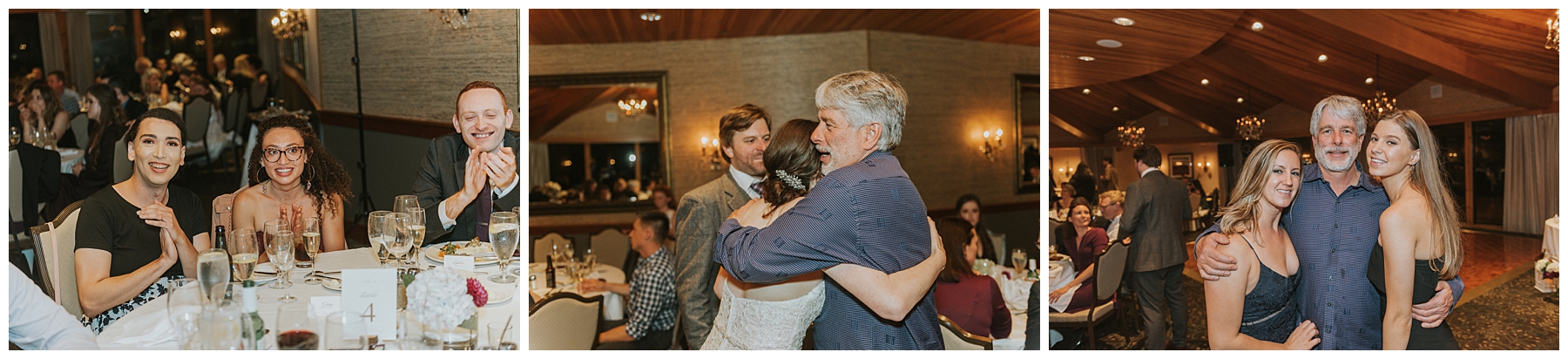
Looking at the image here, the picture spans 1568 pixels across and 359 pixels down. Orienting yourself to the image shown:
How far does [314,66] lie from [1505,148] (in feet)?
13.2

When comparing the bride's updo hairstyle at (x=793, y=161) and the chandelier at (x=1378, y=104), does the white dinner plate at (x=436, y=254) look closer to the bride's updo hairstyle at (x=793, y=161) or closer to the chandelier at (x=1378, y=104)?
the bride's updo hairstyle at (x=793, y=161)

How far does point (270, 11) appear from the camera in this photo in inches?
146

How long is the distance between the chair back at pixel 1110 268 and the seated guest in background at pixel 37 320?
3.03 meters

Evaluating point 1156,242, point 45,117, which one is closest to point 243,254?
point 45,117

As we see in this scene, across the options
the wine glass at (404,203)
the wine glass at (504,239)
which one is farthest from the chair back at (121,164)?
the wine glass at (504,239)

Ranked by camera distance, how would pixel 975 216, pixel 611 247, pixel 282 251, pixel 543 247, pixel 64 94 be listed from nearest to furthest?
pixel 282 251 → pixel 64 94 → pixel 543 247 → pixel 975 216 → pixel 611 247

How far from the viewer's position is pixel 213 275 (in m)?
2.39

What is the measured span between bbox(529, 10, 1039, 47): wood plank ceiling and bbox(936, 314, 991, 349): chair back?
3664 mm

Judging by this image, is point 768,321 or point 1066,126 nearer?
point 768,321

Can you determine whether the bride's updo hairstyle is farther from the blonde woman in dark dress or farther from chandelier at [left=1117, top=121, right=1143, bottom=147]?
the blonde woman in dark dress

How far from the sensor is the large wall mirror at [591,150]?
28.0ft

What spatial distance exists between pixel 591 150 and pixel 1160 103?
22.7 feet

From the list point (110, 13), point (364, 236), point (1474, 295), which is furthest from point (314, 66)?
point (110, 13)

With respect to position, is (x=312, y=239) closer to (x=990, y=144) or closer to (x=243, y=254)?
(x=243, y=254)
